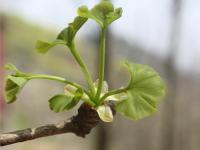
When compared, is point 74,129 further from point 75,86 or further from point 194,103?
point 194,103

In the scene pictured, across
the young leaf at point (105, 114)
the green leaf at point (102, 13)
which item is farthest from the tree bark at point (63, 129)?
the green leaf at point (102, 13)

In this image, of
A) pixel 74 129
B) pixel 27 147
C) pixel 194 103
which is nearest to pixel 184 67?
pixel 194 103

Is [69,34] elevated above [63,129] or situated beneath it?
elevated above

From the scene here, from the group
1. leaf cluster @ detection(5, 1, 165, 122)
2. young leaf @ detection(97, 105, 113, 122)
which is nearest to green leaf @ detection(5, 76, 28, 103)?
leaf cluster @ detection(5, 1, 165, 122)

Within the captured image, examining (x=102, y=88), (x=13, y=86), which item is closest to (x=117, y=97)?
(x=102, y=88)

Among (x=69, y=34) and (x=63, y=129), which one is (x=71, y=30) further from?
(x=63, y=129)

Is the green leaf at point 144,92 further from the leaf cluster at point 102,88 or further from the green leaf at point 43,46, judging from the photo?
the green leaf at point 43,46

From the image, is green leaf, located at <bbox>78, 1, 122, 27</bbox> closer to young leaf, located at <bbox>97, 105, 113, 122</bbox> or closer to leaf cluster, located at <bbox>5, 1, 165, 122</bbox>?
leaf cluster, located at <bbox>5, 1, 165, 122</bbox>
